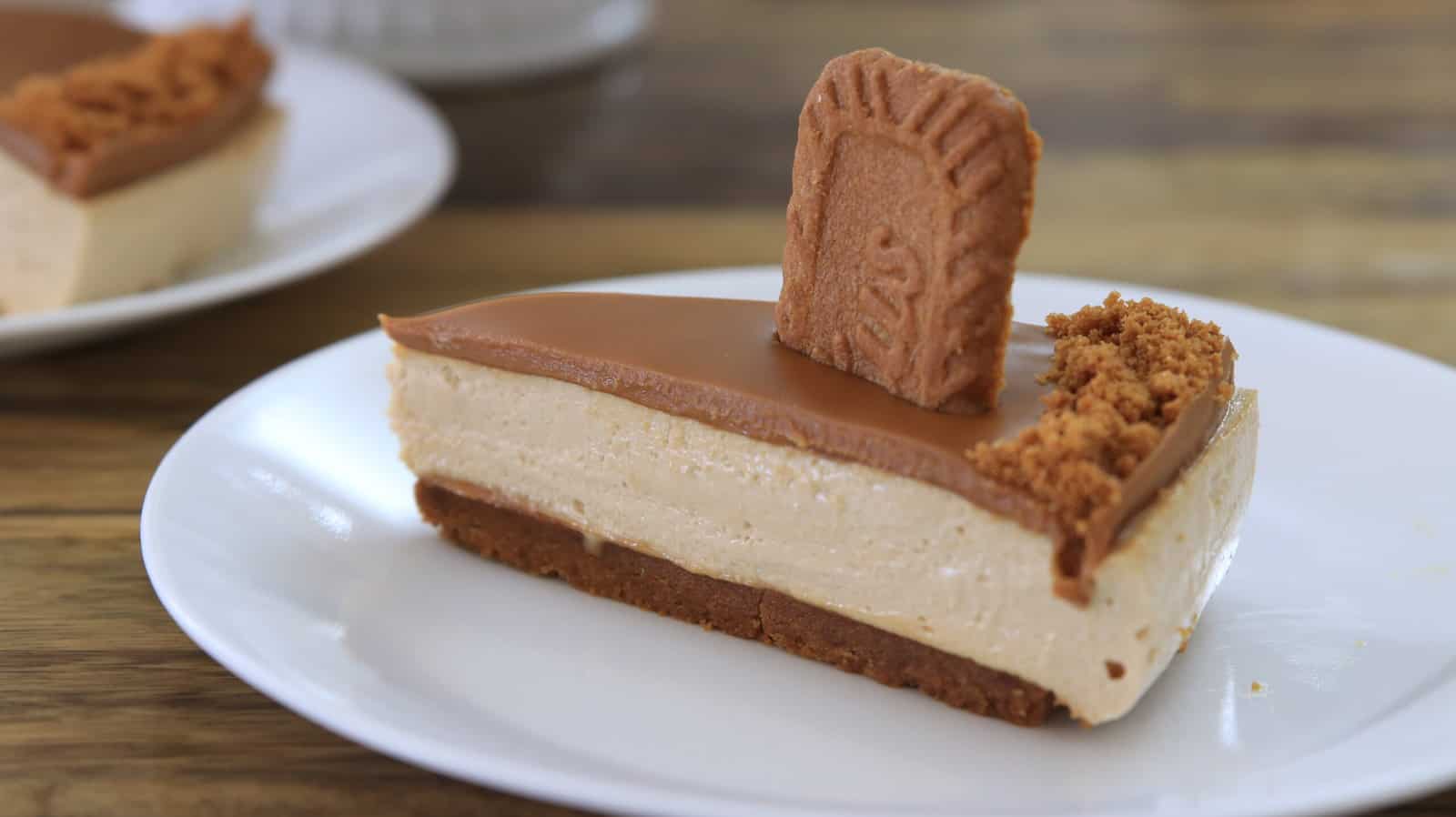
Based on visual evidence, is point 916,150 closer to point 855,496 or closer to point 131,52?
point 855,496

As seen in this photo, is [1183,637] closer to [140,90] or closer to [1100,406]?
[1100,406]

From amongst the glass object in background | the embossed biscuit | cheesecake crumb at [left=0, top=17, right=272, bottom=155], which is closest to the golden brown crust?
cheesecake crumb at [left=0, top=17, right=272, bottom=155]

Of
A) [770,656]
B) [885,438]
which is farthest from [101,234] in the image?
[885,438]

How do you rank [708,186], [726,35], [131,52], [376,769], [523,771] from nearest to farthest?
[523,771] < [376,769] < [131,52] < [708,186] < [726,35]

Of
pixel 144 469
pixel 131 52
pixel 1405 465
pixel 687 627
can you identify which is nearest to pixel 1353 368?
pixel 1405 465

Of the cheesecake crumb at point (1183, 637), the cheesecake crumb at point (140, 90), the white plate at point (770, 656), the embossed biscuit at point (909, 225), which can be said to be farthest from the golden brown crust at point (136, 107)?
the cheesecake crumb at point (1183, 637)
